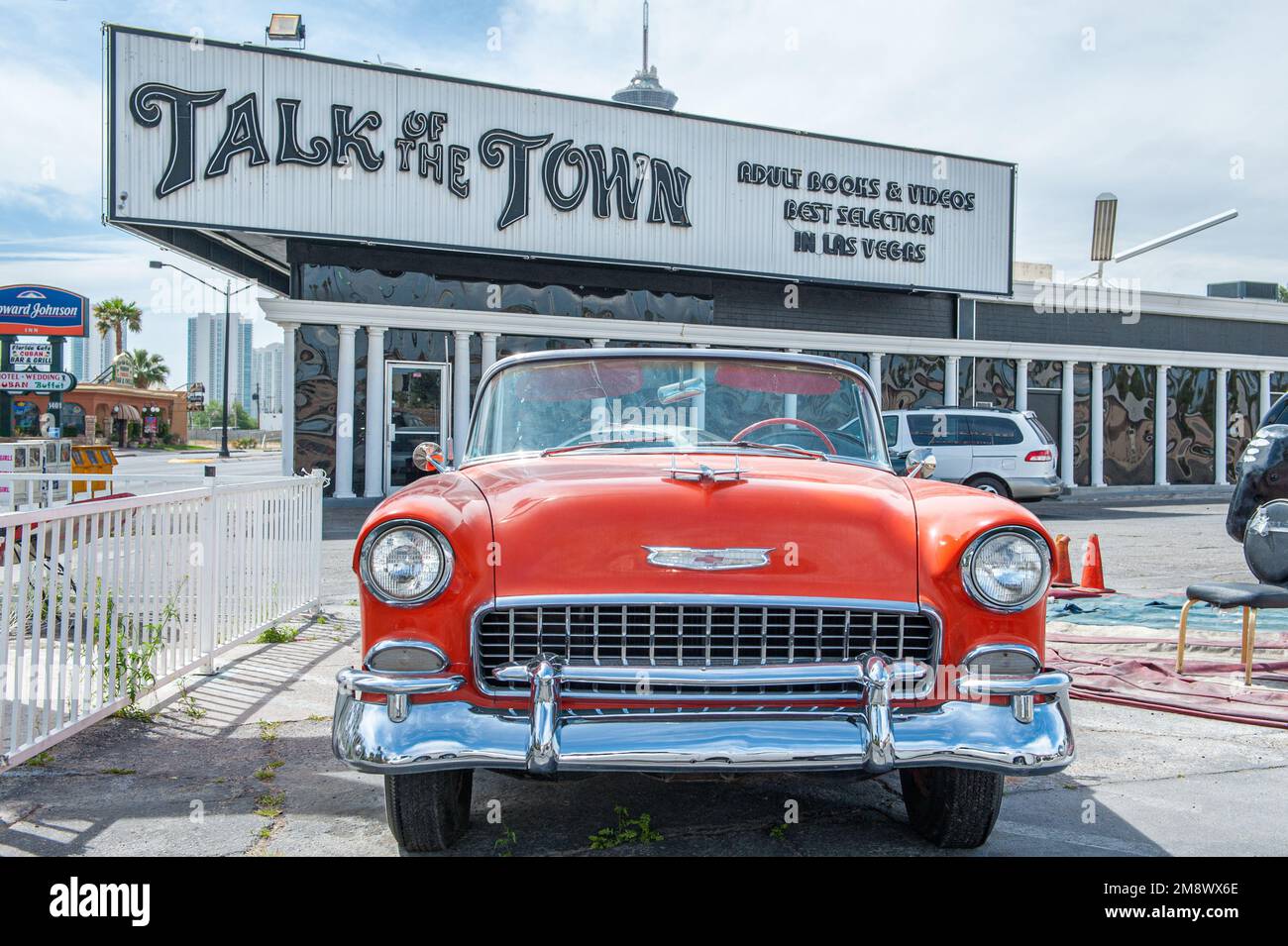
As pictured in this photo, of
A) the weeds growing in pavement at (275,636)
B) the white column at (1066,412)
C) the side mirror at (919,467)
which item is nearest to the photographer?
the side mirror at (919,467)

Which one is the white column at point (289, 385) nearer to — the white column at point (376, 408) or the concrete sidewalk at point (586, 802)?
the white column at point (376, 408)

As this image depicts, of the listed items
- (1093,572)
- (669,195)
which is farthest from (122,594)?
(669,195)

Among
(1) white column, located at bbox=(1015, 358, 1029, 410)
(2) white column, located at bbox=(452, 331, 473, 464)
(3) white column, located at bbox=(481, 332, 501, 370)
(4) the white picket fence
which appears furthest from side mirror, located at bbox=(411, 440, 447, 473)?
(1) white column, located at bbox=(1015, 358, 1029, 410)

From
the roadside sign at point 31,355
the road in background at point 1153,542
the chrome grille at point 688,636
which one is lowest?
the road in background at point 1153,542

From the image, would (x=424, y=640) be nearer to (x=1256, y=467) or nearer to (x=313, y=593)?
(x=313, y=593)

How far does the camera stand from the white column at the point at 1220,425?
25984 mm

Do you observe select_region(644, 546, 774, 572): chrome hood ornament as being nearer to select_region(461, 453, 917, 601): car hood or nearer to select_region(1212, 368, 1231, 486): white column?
select_region(461, 453, 917, 601): car hood

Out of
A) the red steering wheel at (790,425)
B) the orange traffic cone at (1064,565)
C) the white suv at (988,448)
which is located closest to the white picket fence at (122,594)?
the red steering wheel at (790,425)

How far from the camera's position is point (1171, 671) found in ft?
19.9

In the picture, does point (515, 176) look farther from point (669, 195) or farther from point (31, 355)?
point (31, 355)

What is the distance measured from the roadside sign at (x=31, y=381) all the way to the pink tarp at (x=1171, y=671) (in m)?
18.2

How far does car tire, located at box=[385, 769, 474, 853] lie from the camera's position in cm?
318

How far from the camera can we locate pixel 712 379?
438cm
